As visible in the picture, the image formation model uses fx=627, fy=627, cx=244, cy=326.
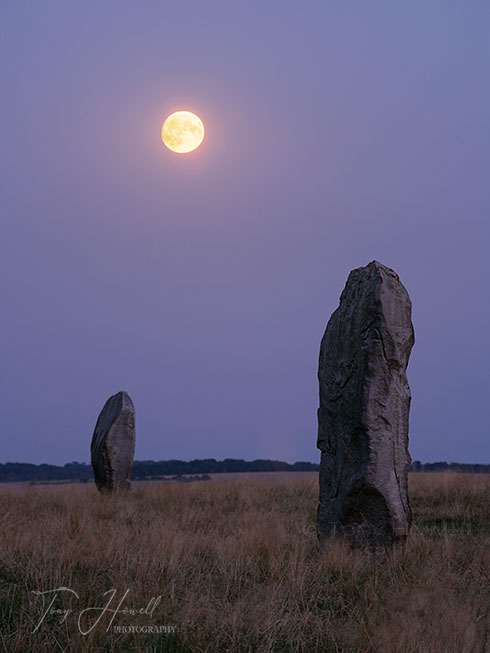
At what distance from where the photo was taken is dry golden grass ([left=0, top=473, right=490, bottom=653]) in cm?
383

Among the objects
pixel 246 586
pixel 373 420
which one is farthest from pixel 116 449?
pixel 246 586

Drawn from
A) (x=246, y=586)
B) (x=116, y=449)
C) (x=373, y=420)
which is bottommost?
(x=246, y=586)

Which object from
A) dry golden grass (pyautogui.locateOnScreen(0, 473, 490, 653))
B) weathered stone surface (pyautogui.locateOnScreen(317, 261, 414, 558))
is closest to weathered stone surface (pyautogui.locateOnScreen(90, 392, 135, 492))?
dry golden grass (pyautogui.locateOnScreen(0, 473, 490, 653))

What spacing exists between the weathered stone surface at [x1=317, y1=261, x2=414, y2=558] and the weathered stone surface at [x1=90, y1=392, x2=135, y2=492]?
6835mm

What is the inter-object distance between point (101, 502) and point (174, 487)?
253 cm

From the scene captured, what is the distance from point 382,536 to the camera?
237 inches

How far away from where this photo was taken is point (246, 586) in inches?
199

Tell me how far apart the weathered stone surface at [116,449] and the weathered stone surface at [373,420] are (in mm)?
6835

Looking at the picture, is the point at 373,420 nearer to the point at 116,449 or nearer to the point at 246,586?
the point at 246,586

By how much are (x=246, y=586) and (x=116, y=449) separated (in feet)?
26.2

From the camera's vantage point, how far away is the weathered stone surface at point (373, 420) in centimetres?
600

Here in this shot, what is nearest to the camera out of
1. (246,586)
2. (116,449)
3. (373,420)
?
(246,586)

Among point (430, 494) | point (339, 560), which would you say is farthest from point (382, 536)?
point (430, 494)

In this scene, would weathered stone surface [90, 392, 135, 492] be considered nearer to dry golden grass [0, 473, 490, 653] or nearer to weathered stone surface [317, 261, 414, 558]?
dry golden grass [0, 473, 490, 653]
